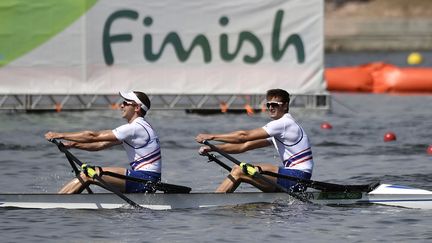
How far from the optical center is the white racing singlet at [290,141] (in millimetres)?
17766

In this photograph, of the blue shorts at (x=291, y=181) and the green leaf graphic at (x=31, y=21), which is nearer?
→ the blue shorts at (x=291, y=181)

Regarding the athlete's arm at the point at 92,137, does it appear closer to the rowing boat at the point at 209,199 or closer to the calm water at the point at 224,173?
the rowing boat at the point at 209,199

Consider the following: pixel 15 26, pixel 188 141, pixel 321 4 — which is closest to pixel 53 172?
pixel 188 141

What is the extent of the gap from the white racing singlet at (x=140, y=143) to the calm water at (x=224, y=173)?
67cm

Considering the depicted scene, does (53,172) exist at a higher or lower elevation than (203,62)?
lower

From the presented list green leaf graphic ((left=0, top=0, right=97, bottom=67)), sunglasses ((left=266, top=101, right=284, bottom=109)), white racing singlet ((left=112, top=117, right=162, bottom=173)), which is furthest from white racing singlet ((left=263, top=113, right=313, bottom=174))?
green leaf graphic ((left=0, top=0, right=97, bottom=67))

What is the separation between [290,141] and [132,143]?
224 centimetres

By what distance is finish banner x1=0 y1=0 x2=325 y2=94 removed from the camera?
31.2 m

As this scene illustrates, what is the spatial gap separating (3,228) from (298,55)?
53.8 ft

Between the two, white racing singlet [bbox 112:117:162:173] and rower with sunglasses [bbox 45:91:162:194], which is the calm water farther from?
white racing singlet [bbox 112:117:162:173]

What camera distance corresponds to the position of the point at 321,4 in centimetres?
3203

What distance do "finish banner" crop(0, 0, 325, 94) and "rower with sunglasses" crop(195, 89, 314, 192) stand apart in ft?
45.5

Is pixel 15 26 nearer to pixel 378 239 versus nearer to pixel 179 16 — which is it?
pixel 179 16

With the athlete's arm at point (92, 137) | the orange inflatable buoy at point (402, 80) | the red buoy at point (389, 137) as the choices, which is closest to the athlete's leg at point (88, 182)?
the athlete's arm at point (92, 137)
